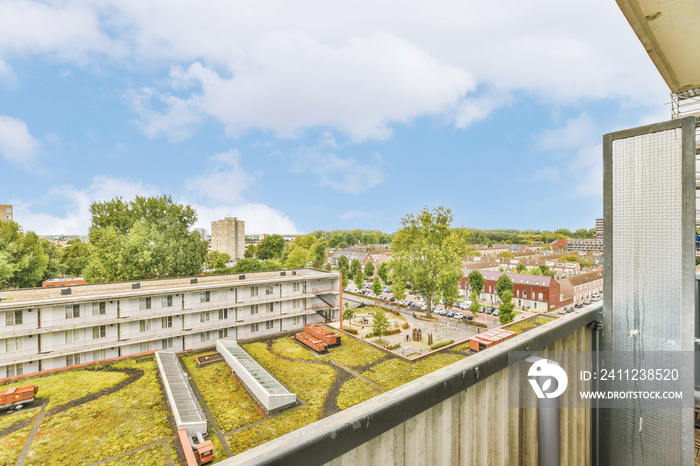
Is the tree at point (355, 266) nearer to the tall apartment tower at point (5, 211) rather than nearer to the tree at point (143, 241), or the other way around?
the tree at point (143, 241)

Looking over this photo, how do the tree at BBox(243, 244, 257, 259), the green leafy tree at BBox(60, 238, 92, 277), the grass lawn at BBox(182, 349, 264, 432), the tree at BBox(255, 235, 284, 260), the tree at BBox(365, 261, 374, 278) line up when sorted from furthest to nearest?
the tree at BBox(243, 244, 257, 259) → the tree at BBox(255, 235, 284, 260) → the tree at BBox(365, 261, 374, 278) → the green leafy tree at BBox(60, 238, 92, 277) → the grass lawn at BBox(182, 349, 264, 432)

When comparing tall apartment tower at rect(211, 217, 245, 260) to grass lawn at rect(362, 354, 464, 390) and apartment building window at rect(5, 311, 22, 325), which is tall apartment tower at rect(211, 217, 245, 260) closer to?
apartment building window at rect(5, 311, 22, 325)

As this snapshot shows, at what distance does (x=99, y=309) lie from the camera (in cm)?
1400

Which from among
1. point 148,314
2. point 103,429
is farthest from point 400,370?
point 148,314

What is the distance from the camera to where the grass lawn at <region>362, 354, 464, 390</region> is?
1236 centimetres

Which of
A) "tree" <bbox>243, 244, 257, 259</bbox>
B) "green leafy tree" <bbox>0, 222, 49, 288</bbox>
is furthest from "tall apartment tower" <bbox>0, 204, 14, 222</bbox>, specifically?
"green leafy tree" <bbox>0, 222, 49, 288</bbox>

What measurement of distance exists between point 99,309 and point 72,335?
1339 mm

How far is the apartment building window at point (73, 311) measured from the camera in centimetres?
1339

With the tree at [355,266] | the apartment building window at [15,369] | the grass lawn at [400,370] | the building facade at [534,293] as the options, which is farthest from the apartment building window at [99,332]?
the tree at [355,266]

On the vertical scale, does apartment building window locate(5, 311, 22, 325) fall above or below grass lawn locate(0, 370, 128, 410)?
above

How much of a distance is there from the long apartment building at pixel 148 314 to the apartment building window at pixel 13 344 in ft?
0.09

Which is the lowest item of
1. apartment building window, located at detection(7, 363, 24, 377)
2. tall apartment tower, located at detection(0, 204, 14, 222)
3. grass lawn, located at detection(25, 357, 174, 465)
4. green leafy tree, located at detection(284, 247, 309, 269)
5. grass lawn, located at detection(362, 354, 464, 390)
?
grass lawn, located at detection(362, 354, 464, 390)

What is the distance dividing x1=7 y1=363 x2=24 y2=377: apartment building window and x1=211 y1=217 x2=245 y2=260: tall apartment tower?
178 feet

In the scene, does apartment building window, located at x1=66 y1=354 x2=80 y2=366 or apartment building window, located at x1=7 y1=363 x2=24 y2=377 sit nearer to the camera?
apartment building window, located at x1=7 y1=363 x2=24 y2=377
